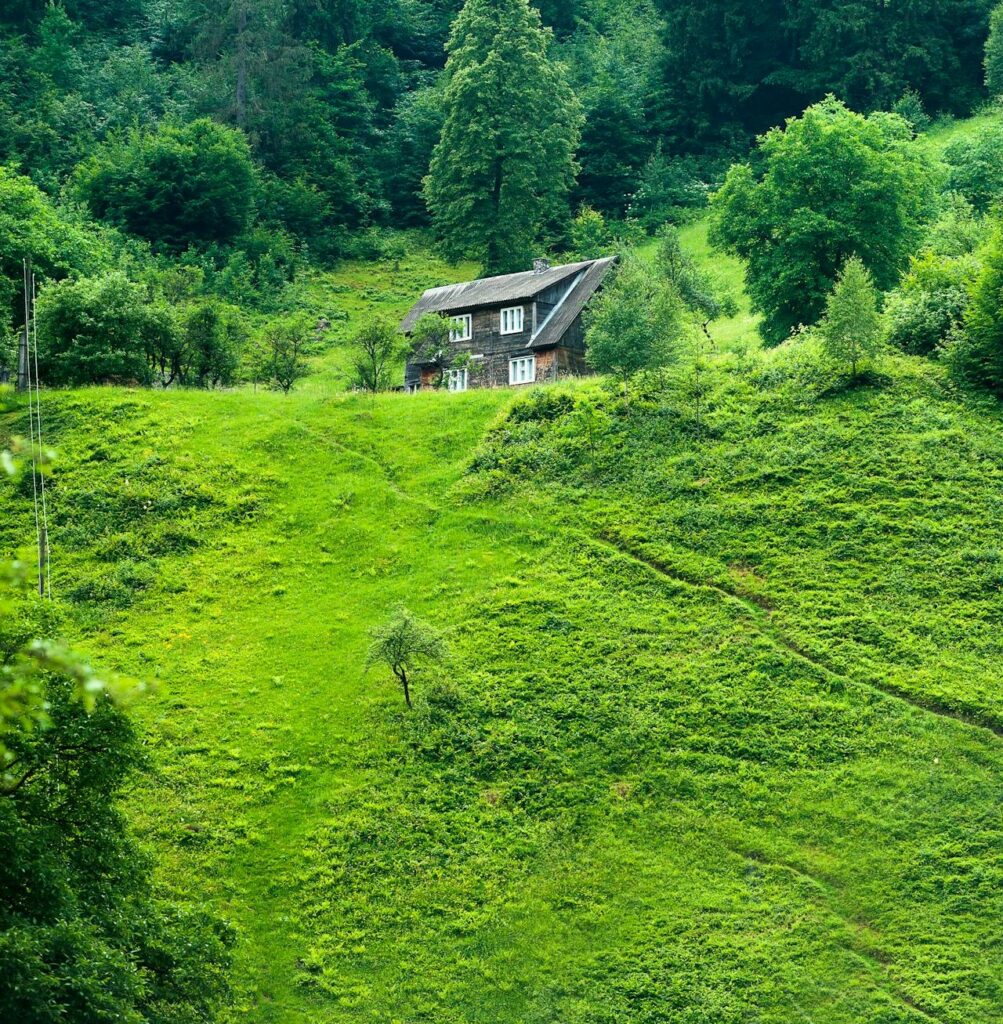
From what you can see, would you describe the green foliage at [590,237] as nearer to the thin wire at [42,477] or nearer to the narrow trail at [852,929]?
the thin wire at [42,477]

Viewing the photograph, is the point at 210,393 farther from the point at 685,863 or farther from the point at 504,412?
the point at 685,863

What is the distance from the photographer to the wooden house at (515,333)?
69188 millimetres

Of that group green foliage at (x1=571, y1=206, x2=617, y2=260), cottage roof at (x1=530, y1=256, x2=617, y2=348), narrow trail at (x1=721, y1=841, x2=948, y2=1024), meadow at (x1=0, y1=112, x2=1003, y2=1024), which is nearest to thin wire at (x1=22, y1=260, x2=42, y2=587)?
meadow at (x1=0, y1=112, x2=1003, y2=1024)

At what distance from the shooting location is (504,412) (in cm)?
6003

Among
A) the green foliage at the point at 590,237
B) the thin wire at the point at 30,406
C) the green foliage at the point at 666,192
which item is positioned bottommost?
the thin wire at the point at 30,406

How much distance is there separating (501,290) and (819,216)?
1603 centimetres

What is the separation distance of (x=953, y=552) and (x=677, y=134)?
6399cm

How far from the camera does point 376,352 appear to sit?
67250 mm

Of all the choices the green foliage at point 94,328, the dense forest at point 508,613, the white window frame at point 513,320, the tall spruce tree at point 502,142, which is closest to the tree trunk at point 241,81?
the dense forest at point 508,613

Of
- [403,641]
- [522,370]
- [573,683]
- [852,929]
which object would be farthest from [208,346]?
[852,929]

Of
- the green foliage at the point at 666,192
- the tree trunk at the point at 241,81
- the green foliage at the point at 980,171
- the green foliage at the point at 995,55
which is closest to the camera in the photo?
the green foliage at the point at 980,171

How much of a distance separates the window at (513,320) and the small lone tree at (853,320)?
18.6 metres

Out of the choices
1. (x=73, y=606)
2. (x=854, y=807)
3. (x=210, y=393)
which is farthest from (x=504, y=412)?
(x=854, y=807)

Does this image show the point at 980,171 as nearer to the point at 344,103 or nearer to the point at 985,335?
the point at 985,335
